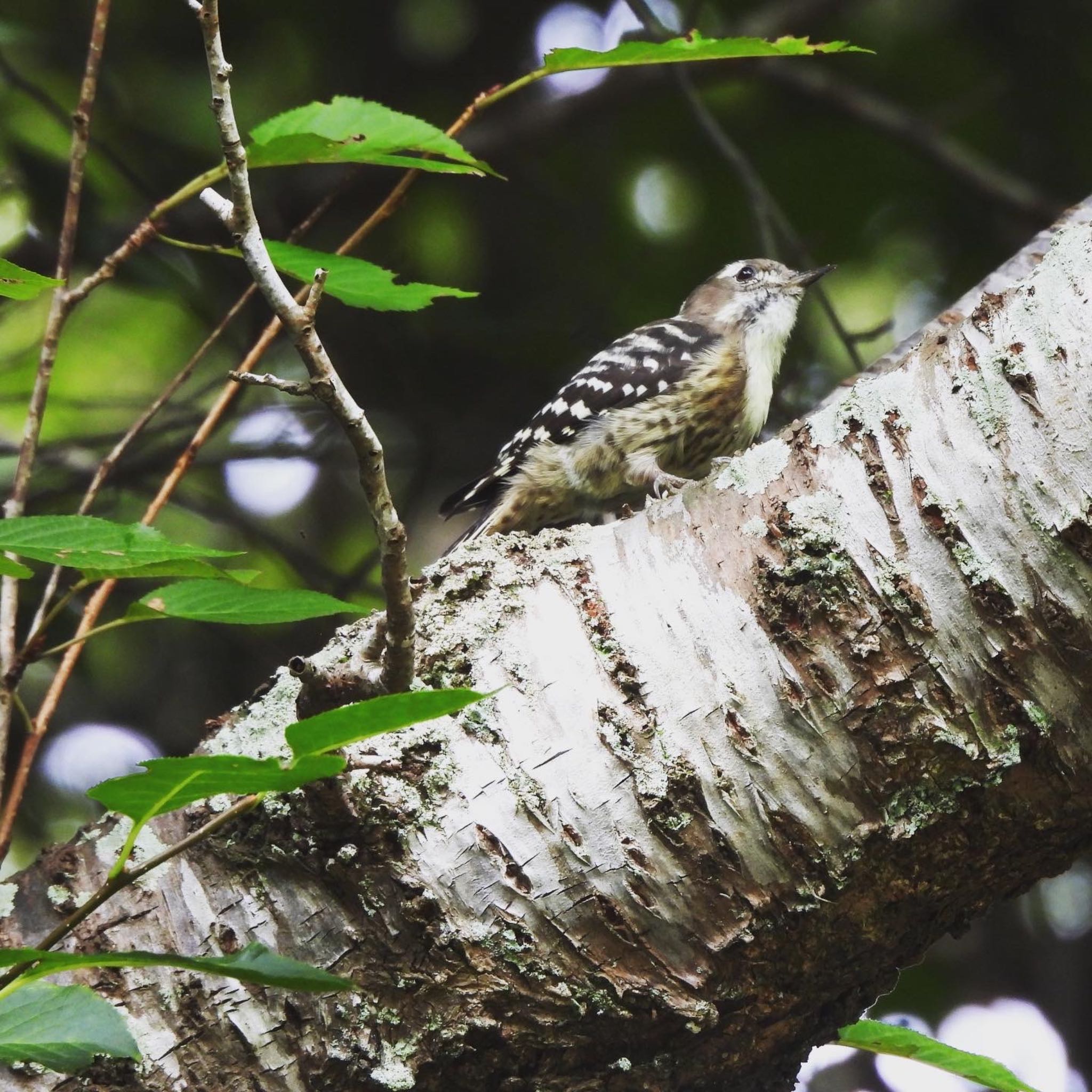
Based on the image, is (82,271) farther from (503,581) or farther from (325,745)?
(325,745)

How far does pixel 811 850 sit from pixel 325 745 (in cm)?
82

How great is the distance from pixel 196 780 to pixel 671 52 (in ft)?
3.76

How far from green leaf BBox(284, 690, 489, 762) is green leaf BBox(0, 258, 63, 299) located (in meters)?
0.56

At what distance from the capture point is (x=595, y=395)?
3.31 meters

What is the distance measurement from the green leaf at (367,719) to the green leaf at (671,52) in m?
1.01

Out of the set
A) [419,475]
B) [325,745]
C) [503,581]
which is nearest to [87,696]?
[419,475]

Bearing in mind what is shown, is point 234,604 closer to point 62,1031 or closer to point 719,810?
point 62,1031

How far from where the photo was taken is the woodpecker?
10.9ft

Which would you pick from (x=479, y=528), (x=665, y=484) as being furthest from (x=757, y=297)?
(x=479, y=528)

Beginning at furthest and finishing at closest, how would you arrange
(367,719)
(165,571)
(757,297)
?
(757,297) < (165,571) < (367,719)

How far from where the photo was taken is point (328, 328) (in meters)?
4.47

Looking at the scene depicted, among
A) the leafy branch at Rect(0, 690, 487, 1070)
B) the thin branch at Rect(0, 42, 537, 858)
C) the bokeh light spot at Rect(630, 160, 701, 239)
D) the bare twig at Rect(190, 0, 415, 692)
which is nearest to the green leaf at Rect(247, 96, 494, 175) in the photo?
the thin branch at Rect(0, 42, 537, 858)

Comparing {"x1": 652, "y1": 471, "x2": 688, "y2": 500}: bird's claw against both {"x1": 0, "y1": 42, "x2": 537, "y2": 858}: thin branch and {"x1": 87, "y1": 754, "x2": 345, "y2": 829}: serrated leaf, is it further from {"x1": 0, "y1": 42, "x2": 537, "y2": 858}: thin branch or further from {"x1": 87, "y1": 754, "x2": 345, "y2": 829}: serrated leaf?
{"x1": 87, "y1": 754, "x2": 345, "y2": 829}: serrated leaf

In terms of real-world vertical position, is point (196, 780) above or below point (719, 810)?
above
